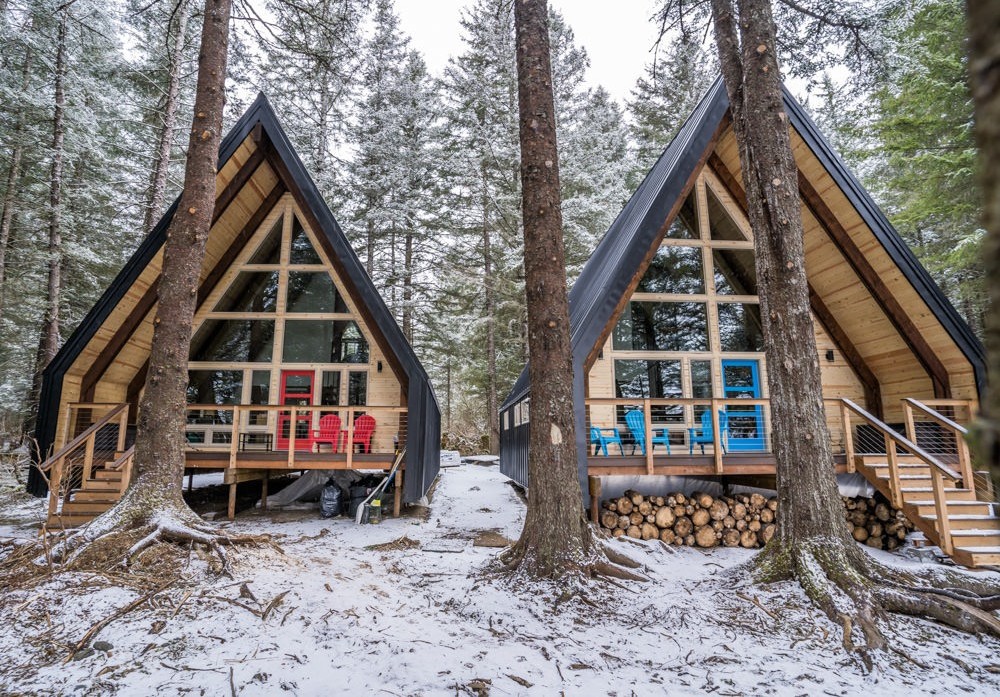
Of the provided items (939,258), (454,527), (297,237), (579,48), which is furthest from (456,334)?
(939,258)

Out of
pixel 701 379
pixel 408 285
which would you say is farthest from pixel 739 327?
pixel 408 285

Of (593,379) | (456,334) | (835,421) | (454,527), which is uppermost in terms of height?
(456,334)

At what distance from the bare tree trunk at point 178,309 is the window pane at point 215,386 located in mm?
4659

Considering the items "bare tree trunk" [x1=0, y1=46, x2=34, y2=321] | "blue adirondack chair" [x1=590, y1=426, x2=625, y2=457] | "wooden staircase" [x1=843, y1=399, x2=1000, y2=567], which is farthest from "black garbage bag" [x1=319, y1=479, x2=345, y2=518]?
"bare tree trunk" [x1=0, y1=46, x2=34, y2=321]

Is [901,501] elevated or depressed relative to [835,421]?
depressed

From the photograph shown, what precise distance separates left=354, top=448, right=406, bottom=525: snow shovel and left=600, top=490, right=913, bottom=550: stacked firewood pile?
3089 millimetres

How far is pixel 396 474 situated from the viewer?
780cm

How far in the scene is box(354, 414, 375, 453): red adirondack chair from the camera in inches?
359

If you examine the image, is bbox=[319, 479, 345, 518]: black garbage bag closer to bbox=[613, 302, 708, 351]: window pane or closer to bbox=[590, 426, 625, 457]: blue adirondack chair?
bbox=[590, 426, 625, 457]: blue adirondack chair

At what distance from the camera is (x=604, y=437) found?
7750 mm

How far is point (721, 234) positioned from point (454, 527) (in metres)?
6.70

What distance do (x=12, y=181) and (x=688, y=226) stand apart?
15.9m

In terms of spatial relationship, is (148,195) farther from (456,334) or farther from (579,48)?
(579,48)

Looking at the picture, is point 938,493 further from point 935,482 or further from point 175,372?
point 175,372
